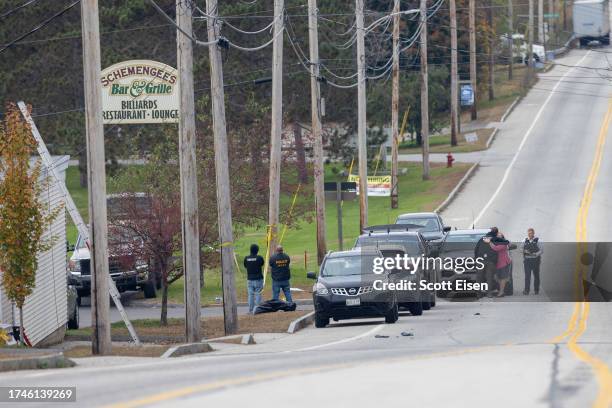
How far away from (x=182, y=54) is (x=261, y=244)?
30.6 metres

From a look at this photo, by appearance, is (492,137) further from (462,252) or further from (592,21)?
(462,252)

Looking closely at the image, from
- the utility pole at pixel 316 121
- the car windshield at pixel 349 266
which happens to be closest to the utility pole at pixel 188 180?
the car windshield at pixel 349 266

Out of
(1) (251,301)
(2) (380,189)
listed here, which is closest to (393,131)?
(2) (380,189)

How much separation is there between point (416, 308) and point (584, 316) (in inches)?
153

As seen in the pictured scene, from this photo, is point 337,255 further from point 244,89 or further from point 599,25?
point 599,25

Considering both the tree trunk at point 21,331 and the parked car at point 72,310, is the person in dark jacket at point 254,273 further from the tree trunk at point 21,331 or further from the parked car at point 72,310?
the tree trunk at point 21,331

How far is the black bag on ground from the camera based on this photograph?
Answer: 32.4 m

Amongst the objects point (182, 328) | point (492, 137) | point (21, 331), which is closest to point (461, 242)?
point (182, 328)

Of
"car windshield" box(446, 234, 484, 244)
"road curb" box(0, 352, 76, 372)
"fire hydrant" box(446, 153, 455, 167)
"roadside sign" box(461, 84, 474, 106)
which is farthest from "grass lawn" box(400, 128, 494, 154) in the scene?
"road curb" box(0, 352, 76, 372)

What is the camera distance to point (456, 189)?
2459 inches

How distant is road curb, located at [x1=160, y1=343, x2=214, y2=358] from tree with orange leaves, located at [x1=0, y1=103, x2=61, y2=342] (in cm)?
329

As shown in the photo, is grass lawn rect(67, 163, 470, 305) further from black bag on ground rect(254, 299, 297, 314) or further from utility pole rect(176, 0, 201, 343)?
utility pole rect(176, 0, 201, 343)

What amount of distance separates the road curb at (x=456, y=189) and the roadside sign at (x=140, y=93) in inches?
1152

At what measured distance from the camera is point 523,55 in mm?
114250
